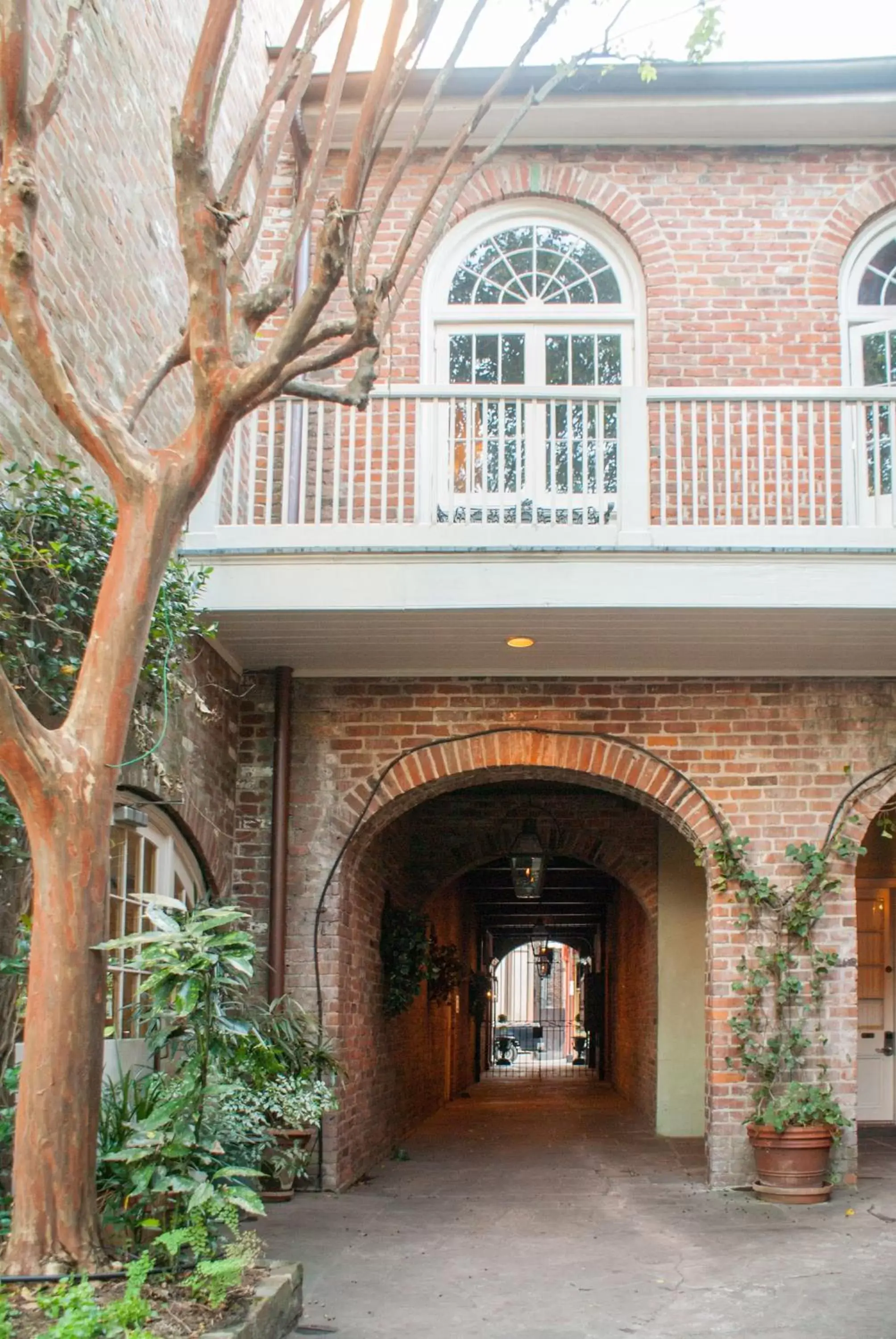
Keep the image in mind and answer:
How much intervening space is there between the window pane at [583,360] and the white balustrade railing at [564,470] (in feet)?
2.21

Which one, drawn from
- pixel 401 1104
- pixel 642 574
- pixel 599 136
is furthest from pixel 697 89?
pixel 401 1104

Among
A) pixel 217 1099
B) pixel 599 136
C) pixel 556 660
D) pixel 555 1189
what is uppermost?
pixel 599 136

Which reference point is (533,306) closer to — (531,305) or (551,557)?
(531,305)

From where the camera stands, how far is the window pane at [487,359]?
32.2 feet

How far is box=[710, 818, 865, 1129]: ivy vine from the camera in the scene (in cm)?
848

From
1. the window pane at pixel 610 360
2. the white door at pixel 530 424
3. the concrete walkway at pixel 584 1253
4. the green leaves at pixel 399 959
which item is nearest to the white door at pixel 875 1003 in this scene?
the concrete walkway at pixel 584 1253

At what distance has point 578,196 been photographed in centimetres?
987

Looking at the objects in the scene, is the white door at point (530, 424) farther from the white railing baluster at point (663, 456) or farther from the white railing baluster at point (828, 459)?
the white railing baluster at point (828, 459)

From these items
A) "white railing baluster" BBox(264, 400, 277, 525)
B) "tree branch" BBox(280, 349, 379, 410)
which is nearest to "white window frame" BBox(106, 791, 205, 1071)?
"white railing baluster" BBox(264, 400, 277, 525)

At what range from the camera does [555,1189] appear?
8914mm

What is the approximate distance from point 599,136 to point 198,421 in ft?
19.7

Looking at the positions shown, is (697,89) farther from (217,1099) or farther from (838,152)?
(217,1099)

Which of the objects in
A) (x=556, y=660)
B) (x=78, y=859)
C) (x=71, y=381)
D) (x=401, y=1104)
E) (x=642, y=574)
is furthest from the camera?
(x=401, y=1104)

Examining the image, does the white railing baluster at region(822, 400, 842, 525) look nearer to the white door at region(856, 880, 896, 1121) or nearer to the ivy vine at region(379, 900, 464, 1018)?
the ivy vine at region(379, 900, 464, 1018)
